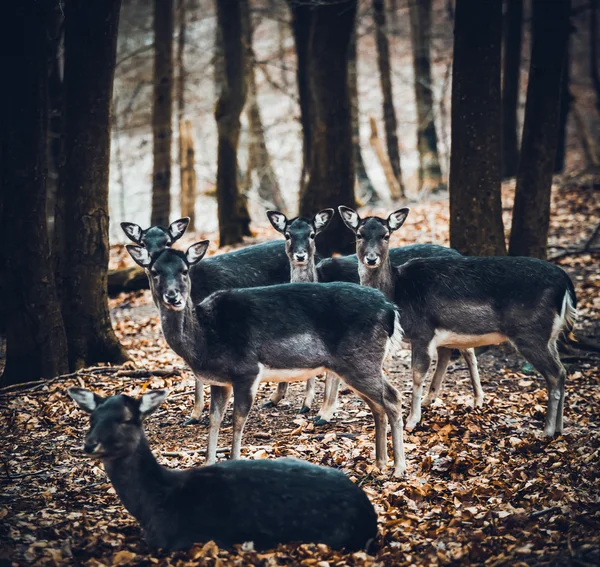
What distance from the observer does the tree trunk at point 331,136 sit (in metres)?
14.3

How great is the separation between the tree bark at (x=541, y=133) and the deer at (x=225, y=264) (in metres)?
4.06

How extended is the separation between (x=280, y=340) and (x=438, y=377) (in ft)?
10.1

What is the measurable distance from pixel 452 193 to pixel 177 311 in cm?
544

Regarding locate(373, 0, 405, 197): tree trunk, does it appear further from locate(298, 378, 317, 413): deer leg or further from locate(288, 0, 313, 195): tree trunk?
locate(298, 378, 317, 413): deer leg

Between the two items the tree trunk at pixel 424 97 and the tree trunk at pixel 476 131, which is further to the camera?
the tree trunk at pixel 424 97

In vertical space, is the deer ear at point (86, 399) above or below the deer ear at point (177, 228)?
below

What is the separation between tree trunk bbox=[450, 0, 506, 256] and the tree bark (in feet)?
3.16

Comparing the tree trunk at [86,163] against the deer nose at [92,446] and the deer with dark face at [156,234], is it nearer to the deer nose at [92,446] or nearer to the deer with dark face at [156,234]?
the deer with dark face at [156,234]

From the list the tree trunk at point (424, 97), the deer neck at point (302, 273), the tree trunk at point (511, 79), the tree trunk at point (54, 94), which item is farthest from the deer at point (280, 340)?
the tree trunk at point (424, 97)

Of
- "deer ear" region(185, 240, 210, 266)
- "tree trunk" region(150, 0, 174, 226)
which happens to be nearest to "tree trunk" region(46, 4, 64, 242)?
"tree trunk" region(150, 0, 174, 226)

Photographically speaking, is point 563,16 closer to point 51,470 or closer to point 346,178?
point 346,178

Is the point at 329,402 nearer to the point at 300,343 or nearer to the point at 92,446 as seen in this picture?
the point at 300,343

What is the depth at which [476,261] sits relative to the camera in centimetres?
870

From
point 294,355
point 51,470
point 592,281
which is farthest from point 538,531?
point 592,281
